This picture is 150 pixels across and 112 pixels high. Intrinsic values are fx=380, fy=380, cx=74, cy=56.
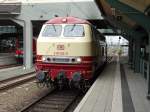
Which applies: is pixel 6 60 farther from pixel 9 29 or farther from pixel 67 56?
pixel 67 56

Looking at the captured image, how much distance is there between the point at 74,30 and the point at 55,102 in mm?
3073

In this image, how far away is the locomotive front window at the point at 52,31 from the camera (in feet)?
47.4

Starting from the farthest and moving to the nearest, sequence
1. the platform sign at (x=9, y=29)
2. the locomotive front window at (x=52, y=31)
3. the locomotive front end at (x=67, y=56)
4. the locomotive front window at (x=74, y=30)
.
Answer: the platform sign at (x=9, y=29), the locomotive front window at (x=52, y=31), the locomotive front window at (x=74, y=30), the locomotive front end at (x=67, y=56)

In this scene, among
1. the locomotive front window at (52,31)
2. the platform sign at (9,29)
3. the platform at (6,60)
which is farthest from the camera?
the platform sign at (9,29)

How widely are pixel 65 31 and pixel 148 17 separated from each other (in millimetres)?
3806

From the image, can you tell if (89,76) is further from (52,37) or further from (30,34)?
(30,34)

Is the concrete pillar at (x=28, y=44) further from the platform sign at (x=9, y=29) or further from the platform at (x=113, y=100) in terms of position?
the platform sign at (x=9, y=29)

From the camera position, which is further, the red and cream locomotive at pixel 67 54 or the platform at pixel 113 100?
the red and cream locomotive at pixel 67 54

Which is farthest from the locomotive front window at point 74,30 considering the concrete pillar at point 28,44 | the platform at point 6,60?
the platform at point 6,60

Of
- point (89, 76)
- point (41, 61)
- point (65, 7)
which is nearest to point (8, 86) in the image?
point (41, 61)

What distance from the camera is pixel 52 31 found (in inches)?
573

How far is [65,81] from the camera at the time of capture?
14016mm

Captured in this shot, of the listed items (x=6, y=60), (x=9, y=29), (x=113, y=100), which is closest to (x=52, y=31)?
(x=113, y=100)

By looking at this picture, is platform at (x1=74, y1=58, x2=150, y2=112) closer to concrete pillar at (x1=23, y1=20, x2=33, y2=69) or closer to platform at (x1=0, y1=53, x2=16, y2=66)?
concrete pillar at (x1=23, y1=20, x2=33, y2=69)
